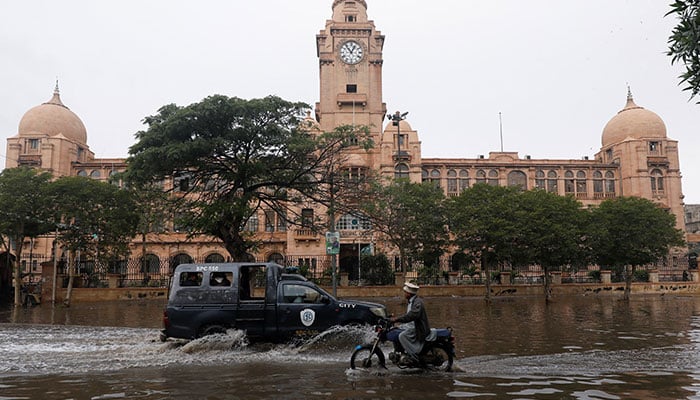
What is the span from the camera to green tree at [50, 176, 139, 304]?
28141 mm

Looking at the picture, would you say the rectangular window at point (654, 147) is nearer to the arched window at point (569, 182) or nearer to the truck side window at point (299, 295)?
the arched window at point (569, 182)

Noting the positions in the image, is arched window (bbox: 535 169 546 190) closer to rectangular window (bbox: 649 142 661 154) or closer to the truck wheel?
rectangular window (bbox: 649 142 661 154)

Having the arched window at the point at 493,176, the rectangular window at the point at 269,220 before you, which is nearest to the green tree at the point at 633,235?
the arched window at the point at 493,176

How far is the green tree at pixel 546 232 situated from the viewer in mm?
30359

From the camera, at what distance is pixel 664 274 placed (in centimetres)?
4334

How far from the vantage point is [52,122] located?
54.8 m

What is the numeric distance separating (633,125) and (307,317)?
184 feet

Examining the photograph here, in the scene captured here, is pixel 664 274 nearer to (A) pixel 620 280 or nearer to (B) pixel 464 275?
(A) pixel 620 280

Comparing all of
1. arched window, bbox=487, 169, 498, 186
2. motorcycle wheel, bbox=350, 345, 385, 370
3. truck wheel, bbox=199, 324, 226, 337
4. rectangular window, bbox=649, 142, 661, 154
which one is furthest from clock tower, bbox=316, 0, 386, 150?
motorcycle wheel, bbox=350, 345, 385, 370

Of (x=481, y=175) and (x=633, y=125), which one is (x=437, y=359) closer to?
(x=481, y=175)

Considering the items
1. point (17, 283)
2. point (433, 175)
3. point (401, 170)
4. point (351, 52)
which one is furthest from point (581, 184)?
point (17, 283)

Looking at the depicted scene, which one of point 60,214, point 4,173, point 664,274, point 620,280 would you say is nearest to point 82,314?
point 60,214

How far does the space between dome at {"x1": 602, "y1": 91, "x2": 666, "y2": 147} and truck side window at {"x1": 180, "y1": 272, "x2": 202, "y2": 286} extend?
2203 inches

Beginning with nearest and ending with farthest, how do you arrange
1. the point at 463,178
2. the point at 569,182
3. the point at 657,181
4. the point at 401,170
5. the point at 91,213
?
the point at 91,213 → the point at 401,170 → the point at 463,178 → the point at 657,181 → the point at 569,182
